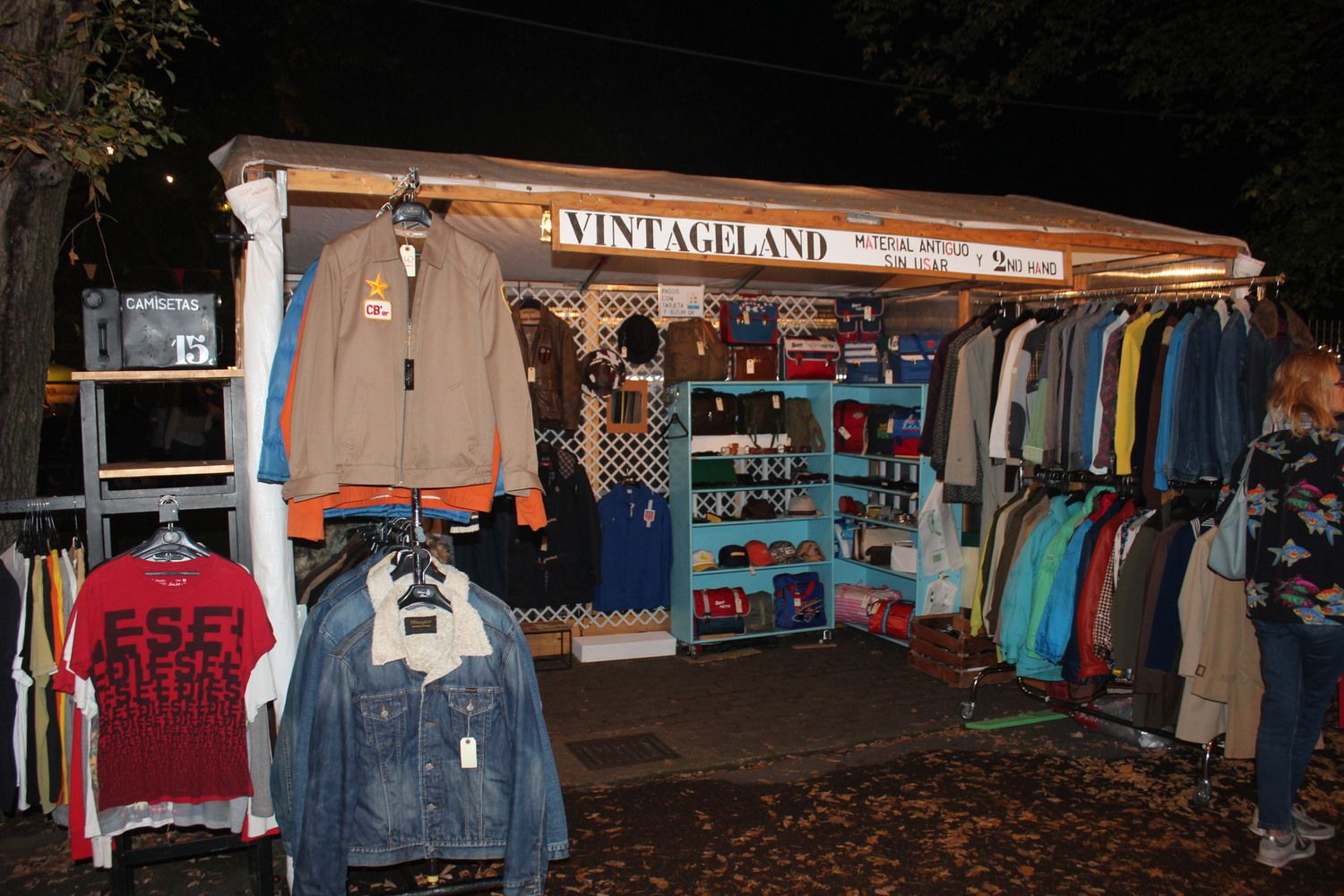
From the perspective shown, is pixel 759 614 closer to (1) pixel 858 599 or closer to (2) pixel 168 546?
(1) pixel 858 599

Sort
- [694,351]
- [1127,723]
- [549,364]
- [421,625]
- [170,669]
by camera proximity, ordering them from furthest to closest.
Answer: [694,351]
[549,364]
[1127,723]
[170,669]
[421,625]

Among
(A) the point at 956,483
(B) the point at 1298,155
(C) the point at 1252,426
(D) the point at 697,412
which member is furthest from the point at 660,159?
(C) the point at 1252,426

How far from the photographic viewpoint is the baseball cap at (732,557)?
263 inches

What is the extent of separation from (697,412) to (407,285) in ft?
13.0

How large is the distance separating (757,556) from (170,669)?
14.8 ft

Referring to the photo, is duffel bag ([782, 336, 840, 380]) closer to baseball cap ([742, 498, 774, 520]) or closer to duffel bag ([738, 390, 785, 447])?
duffel bag ([738, 390, 785, 447])

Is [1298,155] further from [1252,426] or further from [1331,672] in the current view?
[1331,672]

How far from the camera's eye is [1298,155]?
384 inches

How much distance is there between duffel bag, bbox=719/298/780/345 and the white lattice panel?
290 mm

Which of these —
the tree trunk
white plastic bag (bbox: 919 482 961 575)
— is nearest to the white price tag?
the tree trunk

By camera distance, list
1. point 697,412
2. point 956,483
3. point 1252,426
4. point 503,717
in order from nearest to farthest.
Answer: point 503,717
point 1252,426
point 956,483
point 697,412

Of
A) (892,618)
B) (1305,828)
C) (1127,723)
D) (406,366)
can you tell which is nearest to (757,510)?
(892,618)

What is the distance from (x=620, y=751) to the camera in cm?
475

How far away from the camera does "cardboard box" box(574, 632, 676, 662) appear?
6.33m
